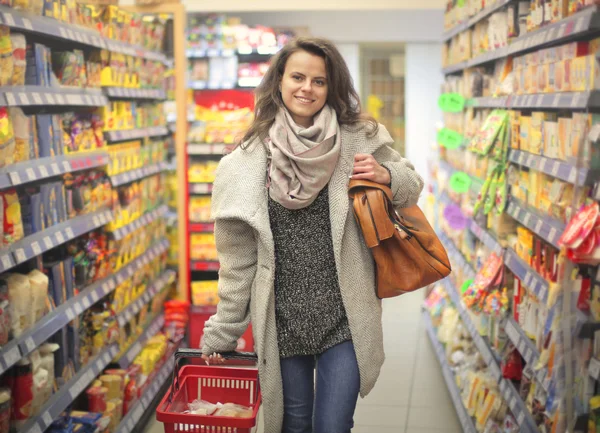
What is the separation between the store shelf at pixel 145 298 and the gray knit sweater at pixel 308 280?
2334 mm

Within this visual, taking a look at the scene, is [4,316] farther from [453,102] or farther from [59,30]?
[453,102]

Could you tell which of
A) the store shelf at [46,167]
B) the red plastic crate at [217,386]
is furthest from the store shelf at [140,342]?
the red plastic crate at [217,386]

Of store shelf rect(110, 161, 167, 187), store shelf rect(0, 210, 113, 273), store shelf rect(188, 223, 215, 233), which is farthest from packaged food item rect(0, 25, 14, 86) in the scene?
store shelf rect(188, 223, 215, 233)

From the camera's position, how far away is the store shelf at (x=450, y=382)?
4207mm

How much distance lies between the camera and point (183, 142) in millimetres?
5730

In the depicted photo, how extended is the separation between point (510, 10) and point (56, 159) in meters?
2.33

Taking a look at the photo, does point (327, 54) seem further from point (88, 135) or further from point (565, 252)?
point (88, 135)

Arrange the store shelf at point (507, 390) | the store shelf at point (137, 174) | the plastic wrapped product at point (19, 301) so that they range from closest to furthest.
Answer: the plastic wrapped product at point (19, 301)
the store shelf at point (507, 390)
the store shelf at point (137, 174)

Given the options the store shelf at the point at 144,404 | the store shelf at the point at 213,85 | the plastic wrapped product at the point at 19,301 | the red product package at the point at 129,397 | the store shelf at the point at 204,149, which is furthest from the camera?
the store shelf at the point at 213,85

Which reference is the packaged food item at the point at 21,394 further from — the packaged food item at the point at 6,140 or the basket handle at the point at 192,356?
the basket handle at the point at 192,356

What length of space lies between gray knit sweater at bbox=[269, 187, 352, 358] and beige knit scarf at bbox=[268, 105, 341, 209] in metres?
0.06

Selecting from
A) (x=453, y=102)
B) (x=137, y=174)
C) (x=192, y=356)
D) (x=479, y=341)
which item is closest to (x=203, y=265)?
(x=137, y=174)

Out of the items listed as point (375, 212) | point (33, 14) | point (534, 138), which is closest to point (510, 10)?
point (534, 138)

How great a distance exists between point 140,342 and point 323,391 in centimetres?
278
